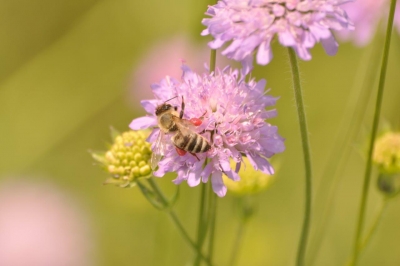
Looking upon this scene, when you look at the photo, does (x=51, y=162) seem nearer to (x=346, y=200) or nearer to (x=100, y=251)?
(x=100, y=251)

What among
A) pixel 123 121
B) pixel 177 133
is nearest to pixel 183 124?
pixel 177 133

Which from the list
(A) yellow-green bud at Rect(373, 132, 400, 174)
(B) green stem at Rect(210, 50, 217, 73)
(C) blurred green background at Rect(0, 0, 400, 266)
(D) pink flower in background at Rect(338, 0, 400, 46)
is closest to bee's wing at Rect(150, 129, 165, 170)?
(B) green stem at Rect(210, 50, 217, 73)

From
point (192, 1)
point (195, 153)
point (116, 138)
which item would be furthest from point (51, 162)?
point (195, 153)

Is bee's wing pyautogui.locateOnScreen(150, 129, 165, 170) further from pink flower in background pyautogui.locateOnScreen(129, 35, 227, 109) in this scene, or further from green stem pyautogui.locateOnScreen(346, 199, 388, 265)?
pink flower in background pyautogui.locateOnScreen(129, 35, 227, 109)

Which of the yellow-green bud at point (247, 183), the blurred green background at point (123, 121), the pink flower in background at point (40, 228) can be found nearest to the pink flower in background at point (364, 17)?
the blurred green background at point (123, 121)

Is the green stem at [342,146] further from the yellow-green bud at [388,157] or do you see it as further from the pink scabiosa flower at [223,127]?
the pink scabiosa flower at [223,127]

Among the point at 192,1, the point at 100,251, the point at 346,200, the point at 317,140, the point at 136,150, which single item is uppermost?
the point at 192,1
